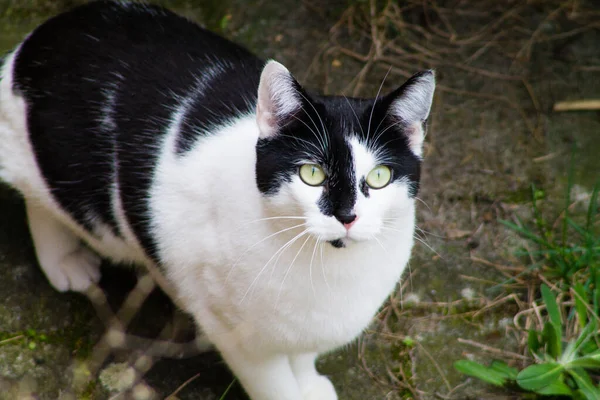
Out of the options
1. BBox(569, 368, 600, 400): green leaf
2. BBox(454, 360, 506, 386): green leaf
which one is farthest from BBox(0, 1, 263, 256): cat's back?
BBox(569, 368, 600, 400): green leaf

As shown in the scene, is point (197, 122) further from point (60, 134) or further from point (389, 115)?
point (389, 115)

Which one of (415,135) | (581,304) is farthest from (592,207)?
(415,135)

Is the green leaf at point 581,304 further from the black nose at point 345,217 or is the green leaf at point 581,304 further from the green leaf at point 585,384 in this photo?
the black nose at point 345,217

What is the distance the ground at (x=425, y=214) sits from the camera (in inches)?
76.4

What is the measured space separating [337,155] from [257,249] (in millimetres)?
280

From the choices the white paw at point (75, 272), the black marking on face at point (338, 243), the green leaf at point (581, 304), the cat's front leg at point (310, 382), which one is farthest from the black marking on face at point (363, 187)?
the white paw at point (75, 272)

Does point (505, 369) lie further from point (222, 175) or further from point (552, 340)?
point (222, 175)

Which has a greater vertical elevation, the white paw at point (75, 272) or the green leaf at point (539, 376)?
the green leaf at point (539, 376)

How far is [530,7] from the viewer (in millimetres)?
2740

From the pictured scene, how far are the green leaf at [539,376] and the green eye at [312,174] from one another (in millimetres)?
845

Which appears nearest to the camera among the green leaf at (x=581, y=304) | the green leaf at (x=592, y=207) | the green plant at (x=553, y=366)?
the green plant at (x=553, y=366)

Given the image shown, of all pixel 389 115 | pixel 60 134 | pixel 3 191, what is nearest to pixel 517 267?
pixel 389 115

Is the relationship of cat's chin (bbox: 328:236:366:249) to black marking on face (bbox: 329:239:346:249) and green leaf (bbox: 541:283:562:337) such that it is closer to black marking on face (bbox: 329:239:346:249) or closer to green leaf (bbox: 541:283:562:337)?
black marking on face (bbox: 329:239:346:249)

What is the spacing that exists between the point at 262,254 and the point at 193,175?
0.27 metres
